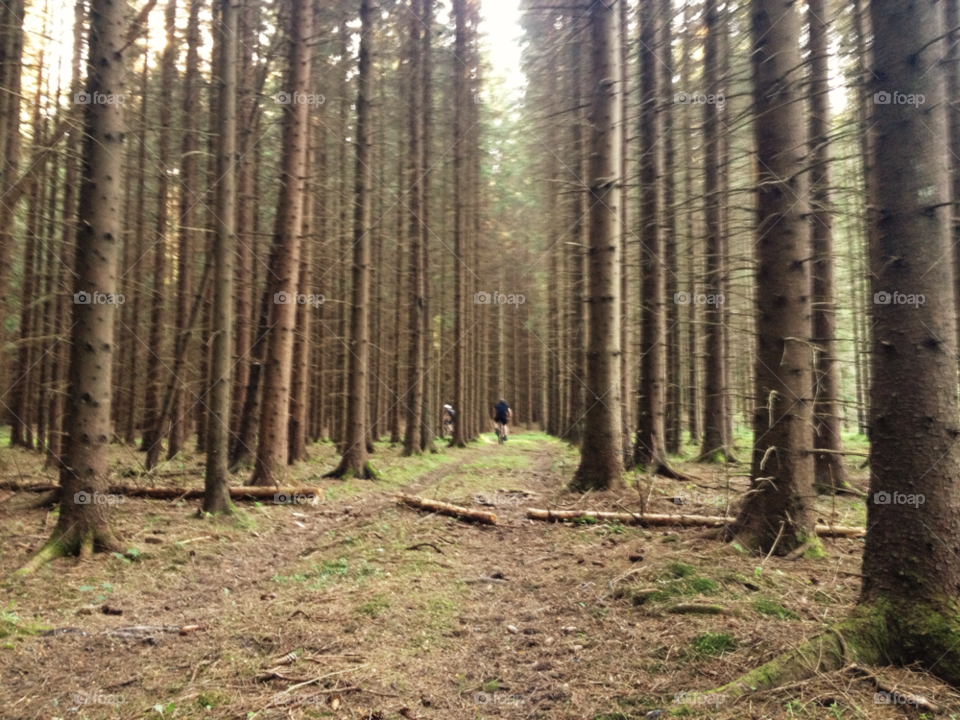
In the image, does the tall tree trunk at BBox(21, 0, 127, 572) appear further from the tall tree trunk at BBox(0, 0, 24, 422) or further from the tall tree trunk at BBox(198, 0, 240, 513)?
the tall tree trunk at BBox(0, 0, 24, 422)

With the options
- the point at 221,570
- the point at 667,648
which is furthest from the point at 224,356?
the point at 667,648

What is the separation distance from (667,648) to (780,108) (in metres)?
5.48

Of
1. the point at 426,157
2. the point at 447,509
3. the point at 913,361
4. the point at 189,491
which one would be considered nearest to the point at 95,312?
the point at 189,491

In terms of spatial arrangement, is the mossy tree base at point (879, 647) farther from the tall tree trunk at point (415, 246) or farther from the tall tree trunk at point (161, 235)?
the tall tree trunk at point (415, 246)

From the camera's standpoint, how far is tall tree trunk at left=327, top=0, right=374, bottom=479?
12.9 meters

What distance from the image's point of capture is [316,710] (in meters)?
3.40

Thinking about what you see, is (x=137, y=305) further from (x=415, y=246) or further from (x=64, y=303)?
(x=415, y=246)

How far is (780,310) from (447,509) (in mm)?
5763

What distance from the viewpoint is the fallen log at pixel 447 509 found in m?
8.79

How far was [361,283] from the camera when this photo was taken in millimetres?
13633

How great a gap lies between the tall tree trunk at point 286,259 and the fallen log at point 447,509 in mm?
2748

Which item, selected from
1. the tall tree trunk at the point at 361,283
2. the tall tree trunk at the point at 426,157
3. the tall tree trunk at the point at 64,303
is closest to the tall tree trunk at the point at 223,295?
the tall tree trunk at the point at 361,283

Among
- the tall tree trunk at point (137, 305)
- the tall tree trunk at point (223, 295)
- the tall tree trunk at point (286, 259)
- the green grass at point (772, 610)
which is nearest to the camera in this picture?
Answer: the green grass at point (772, 610)

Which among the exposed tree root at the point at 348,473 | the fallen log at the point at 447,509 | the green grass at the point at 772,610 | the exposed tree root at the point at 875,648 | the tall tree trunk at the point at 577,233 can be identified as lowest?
the fallen log at the point at 447,509
